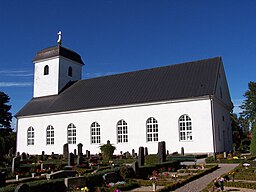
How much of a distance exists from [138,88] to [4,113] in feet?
98.5

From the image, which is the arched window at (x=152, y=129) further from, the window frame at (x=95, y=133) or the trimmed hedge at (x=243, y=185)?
the trimmed hedge at (x=243, y=185)

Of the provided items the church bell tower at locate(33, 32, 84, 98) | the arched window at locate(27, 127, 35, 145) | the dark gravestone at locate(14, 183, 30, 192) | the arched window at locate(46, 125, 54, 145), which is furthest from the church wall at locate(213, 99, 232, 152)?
the arched window at locate(27, 127, 35, 145)

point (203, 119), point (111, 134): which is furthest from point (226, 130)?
point (111, 134)

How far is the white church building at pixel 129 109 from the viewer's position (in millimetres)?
24380

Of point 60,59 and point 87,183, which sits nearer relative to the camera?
point 87,183

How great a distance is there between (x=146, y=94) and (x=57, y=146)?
36.5 feet

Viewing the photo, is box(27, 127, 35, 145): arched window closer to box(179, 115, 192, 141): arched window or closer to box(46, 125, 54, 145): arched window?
box(46, 125, 54, 145): arched window

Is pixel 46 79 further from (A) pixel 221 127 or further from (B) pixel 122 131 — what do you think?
(A) pixel 221 127

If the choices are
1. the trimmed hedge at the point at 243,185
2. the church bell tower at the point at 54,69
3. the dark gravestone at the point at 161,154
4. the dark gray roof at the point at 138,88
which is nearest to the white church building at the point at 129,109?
the dark gray roof at the point at 138,88

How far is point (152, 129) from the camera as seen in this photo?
25828 mm

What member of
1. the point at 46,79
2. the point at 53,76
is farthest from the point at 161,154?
the point at 46,79

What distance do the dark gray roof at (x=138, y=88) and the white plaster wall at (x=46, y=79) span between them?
3.73ft

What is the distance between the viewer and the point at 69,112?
30.2 metres

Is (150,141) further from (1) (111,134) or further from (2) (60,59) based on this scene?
(2) (60,59)
